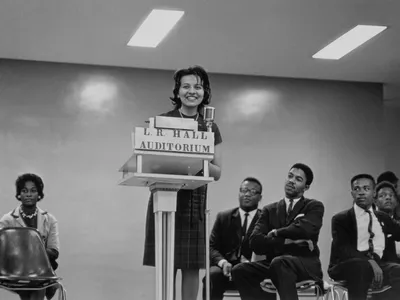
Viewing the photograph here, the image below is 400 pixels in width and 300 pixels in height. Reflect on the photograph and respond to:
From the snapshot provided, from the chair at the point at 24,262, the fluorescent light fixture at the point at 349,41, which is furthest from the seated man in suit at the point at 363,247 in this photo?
the chair at the point at 24,262

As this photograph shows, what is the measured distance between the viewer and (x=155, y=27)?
21.7 feet

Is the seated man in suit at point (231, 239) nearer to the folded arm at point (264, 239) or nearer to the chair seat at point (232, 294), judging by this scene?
the chair seat at point (232, 294)

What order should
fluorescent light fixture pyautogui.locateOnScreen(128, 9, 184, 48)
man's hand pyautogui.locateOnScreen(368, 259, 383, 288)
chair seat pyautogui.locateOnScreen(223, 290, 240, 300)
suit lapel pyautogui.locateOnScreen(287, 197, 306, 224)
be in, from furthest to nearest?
fluorescent light fixture pyautogui.locateOnScreen(128, 9, 184, 48), chair seat pyautogui.locateOnScreen(223, 290, 240, 300), suit lapel pyautogui.locateOnScreen(287, 197, 306, 224), man's hand pyautogui.locateOnScreen(368, 259, 383, 288)

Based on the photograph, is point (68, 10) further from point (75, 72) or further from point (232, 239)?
point (232, 239)

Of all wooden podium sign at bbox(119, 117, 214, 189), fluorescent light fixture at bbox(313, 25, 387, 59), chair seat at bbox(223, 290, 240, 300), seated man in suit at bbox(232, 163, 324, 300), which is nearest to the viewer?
wooden podium sign at bbox(119, 117, 214, 189)

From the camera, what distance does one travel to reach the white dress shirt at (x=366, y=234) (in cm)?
532

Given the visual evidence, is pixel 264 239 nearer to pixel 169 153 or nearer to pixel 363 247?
pixel 363 247

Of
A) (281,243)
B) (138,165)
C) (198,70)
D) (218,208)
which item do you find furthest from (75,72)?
(138,165)

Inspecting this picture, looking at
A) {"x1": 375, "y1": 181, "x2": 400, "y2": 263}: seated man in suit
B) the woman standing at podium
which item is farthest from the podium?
{"x1": 375, "y1": 181, "x2": 400, "y2": 263}: seated man in suit

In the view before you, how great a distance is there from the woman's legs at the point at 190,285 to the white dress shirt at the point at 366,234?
2357mm

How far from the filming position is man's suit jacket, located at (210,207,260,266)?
19.1 ft

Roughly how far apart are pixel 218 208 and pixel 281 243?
2837 mm

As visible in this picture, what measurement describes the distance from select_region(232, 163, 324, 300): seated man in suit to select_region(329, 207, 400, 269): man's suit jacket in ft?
0.92

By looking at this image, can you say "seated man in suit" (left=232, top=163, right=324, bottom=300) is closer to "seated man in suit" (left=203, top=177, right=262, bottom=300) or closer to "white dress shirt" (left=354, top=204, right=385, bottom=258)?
"seated man in suit" (left=203, top=177, right=262, bottom=300)
